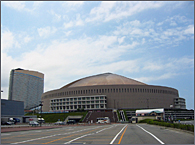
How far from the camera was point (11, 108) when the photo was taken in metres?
87.4

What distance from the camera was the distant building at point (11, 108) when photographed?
82956mm

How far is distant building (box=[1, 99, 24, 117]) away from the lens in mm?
82956

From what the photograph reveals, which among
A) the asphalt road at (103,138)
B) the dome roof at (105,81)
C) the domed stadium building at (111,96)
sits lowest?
the asphalt road at (103,138)

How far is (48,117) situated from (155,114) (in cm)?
5634

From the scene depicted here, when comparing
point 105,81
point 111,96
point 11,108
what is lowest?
point 11,108

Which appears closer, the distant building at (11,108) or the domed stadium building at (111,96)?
the distant building at (11,108)

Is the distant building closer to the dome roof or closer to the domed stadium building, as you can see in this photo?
the domed stadium building

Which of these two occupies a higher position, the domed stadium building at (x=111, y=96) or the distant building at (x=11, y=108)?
the domed stadium building at (x=111, y=96)

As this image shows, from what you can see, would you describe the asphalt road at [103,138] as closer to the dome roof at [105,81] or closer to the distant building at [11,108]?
the distant building at [11,108]

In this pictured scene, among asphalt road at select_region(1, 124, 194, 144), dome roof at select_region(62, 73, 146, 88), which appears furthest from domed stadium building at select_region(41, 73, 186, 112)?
asphalt road at select_region(1, 124, 194, 144)

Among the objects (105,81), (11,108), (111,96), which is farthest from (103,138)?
(105,81)

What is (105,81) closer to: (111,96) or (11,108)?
(111,96)

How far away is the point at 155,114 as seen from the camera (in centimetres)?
9156

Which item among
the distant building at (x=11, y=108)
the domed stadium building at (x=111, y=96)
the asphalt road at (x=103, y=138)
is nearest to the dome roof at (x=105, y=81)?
the domed stadium building at (x=111, y=96)
